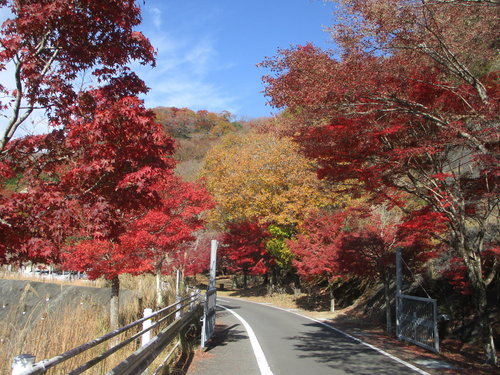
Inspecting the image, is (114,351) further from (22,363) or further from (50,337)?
(50,337)

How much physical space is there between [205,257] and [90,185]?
3286cm

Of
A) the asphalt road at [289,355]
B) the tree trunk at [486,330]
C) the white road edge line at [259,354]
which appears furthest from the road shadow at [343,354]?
the tree trunk at [486,330]

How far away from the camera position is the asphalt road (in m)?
7.45

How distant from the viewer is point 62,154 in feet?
17.6

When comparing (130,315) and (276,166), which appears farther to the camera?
(276,166)

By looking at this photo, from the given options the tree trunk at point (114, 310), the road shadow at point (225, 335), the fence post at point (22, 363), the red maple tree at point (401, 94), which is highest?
the red maple tree at point (401, 94)

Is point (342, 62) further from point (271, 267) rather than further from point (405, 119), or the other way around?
point (271, 267)

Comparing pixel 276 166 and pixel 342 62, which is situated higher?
pixel 276 166

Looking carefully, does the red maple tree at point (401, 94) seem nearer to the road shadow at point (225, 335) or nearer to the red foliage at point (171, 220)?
the road shadow at point (225, 335)

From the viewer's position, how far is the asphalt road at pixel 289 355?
745 cm

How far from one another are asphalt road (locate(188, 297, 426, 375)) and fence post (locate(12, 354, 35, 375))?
540cm

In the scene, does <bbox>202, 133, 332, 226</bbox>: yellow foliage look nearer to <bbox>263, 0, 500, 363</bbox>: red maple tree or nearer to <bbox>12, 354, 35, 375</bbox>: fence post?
<bbox>263, 0, 500, 363</bbox>: red maple tree

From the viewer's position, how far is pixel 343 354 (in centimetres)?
921

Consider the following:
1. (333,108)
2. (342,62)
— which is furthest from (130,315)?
(342,62)
